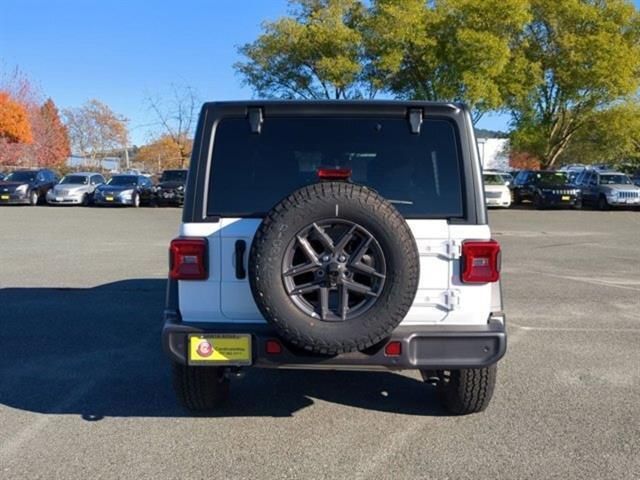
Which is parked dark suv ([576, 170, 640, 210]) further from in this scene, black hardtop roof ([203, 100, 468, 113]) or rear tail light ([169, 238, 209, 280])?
rear tail light ([169, 238, 209, 280])

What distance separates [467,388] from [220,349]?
1.68 meters

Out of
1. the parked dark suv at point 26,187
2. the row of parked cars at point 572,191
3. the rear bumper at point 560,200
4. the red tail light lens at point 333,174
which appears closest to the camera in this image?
the red tail light lens at point 333,174

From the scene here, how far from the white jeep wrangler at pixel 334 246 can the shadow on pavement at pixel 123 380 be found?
0.65 metres

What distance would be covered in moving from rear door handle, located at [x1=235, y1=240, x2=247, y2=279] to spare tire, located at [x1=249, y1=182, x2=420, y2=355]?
0.27 m

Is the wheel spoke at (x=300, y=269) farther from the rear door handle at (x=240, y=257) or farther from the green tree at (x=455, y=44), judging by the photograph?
the green tree at (x=455, y=44)

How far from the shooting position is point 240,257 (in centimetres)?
367

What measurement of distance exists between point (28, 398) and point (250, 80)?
2955cm

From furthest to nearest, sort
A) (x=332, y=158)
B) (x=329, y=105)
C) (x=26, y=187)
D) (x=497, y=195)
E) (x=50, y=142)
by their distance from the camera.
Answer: (x=50, y=142), (x=26, y=187), (x=497, y=195), (x=332, y=158), (x=329, y=105)

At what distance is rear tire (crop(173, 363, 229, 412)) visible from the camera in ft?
13.5

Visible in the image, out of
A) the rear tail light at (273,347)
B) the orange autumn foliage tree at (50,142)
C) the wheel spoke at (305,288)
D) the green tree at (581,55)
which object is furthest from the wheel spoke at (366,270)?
the orange autumn foliage tree at (50,142)

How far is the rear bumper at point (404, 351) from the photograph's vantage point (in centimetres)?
360

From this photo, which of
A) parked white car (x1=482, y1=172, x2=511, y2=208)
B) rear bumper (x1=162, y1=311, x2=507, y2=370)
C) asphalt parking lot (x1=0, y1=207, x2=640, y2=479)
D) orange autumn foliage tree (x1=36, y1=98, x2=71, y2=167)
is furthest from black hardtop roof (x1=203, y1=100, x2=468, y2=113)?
orange autumn foliage tree (x1=36, y1=98, x2=71, y2=167)

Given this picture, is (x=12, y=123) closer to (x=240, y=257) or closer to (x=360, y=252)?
(x=240, y=257)

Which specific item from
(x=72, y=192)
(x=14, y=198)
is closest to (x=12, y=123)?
(x=14, y=198)
